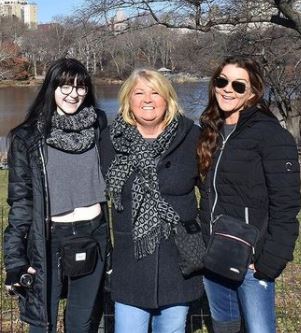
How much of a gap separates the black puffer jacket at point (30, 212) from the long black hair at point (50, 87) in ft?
0.23

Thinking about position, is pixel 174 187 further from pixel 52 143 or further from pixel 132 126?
pixel 52 143

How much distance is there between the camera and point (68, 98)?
10.4ft

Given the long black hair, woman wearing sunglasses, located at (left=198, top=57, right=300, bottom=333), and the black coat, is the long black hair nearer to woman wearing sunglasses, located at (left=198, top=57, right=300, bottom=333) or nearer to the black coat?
the black coat

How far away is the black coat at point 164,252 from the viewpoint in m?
3.01

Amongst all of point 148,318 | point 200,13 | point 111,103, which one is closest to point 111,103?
point 111,103

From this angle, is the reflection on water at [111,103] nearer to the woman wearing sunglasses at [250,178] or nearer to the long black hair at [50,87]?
the long black hair at [50,87]

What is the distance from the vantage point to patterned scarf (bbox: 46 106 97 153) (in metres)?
3.12

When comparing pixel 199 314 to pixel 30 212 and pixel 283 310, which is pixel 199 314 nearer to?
pixel 283 310

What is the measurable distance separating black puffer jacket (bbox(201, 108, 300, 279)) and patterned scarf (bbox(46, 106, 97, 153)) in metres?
0.70

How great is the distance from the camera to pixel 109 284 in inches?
128

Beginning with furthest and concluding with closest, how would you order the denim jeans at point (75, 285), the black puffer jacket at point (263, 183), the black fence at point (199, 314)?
1. the black fence at point (199, 314)
2. the denim jeans at point (75, 285)
3. the black puffer jacket at point (263, 183)

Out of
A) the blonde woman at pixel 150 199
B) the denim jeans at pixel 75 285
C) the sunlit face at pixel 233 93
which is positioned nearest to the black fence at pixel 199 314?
the denim jeans at pixel 75 285

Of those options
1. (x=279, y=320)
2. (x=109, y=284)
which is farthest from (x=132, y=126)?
(x=279, y=320)

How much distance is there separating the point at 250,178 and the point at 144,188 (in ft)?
1.74
